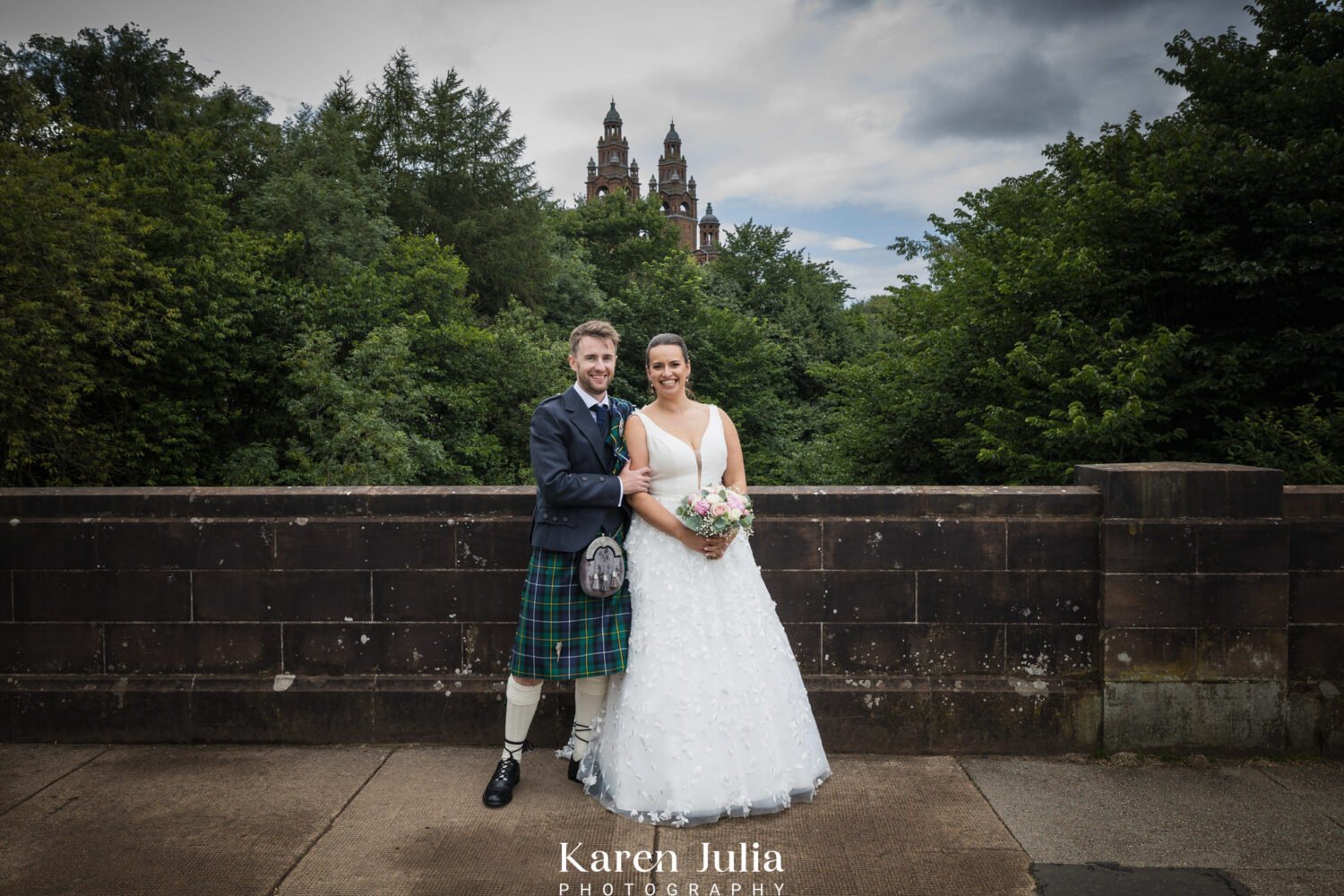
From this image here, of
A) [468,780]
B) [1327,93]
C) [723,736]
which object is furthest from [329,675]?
[1327,93]

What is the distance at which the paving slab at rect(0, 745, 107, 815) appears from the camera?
12.8 ft

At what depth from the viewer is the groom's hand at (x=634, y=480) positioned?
3.77 meters

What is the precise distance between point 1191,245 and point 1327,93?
2910 mm

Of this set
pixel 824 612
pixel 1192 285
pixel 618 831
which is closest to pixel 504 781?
pixel 618 831

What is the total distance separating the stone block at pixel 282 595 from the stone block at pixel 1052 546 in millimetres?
3286

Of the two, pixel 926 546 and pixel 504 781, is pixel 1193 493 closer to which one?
pixel 926 546

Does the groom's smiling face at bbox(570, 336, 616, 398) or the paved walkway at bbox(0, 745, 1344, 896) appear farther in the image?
the groom's smiling face at bbox(570, 336, 616, 398)

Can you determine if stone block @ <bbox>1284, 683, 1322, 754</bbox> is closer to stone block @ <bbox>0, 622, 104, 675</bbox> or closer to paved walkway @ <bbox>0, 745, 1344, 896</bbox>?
paved walkway @ <bbox>0, 745, 1344, 896</bbox>

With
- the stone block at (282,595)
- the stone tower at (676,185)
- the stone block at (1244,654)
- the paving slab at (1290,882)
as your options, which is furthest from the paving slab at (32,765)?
the stone tower at (676,185)

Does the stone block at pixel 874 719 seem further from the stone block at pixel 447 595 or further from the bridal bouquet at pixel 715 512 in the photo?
the stone block at pixel 447 595

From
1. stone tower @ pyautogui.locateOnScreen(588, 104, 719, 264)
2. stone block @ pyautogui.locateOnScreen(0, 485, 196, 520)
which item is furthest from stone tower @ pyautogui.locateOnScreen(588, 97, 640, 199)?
stone block @ pyautogui.locateOnScreen(0, 485, 196, 520)

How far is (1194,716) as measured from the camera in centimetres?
433

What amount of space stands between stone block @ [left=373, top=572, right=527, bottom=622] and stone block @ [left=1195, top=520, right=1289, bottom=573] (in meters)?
3.35

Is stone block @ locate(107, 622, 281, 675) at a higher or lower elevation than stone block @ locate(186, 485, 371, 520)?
lower
